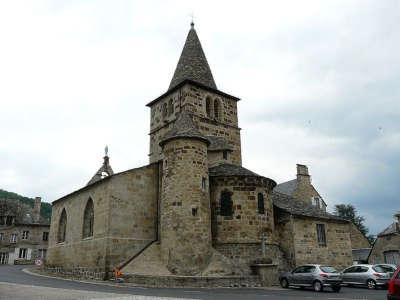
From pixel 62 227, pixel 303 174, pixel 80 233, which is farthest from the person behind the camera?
pixel 303 174

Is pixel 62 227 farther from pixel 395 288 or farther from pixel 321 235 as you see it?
pixel 395 288

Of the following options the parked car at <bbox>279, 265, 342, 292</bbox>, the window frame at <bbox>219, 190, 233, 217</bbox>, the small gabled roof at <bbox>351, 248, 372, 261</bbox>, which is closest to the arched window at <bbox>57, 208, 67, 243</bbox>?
the window frame at <bbox>219, 190, 233, 217</bbox>

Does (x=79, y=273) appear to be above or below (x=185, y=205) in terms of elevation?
below

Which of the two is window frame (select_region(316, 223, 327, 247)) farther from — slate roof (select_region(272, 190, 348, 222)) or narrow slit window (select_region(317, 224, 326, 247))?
slate roof (select_region(272, 190, 348, 222))

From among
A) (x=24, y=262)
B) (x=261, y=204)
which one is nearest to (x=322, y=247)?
(x=261, y=204)

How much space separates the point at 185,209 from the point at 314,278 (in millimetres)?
6936

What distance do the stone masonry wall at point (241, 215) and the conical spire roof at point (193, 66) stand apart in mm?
9793

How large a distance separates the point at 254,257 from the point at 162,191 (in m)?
6.07

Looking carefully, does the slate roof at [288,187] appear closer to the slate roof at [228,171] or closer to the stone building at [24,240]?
the slate roof at [228,171]

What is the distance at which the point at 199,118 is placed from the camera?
27.5 metres

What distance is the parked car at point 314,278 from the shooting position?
56.9ft

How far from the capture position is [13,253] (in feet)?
160

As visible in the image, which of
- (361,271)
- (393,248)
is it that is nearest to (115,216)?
(361,271)

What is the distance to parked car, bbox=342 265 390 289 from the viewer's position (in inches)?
752
